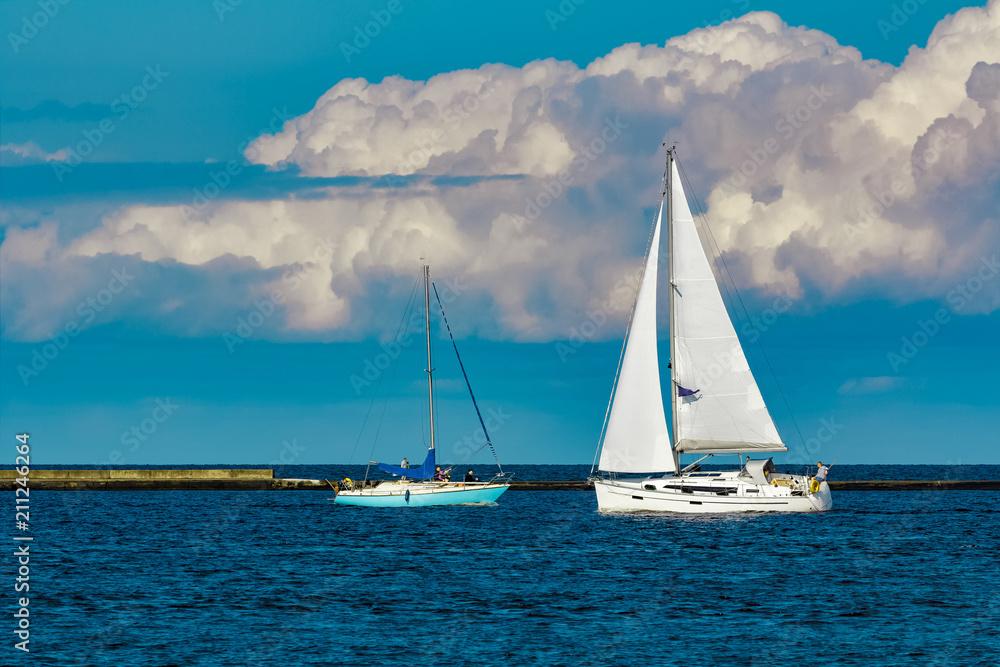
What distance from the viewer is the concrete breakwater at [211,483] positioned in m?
124

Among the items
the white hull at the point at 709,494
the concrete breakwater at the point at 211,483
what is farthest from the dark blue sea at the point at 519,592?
the concrete breakwater at the point at 211,483

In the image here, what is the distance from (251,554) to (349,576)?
430 inches

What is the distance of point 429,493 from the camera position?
84375 millimetres

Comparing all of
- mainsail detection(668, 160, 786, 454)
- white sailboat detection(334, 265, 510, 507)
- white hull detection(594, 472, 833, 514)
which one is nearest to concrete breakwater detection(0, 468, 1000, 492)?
white sailboat detection(334, 265, 510, 507)

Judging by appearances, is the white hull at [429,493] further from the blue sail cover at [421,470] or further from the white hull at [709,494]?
the white hull at [709,494]

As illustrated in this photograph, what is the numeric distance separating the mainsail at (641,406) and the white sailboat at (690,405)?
0.19 feet

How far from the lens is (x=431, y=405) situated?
86.1m

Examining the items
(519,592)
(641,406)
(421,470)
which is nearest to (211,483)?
(421,470)

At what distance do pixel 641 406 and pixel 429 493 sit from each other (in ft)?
Result: 75.2

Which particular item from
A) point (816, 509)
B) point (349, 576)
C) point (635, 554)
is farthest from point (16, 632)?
point (816, 509)

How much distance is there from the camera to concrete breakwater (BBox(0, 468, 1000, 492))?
408 feet

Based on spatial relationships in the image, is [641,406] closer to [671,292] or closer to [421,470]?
[671,292]

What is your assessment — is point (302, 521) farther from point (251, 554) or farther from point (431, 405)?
point (251, 554)

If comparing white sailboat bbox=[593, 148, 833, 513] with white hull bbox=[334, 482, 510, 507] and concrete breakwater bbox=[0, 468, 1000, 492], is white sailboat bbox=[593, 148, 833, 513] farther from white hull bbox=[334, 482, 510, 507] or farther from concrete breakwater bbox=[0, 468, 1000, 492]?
concrete breakwater bbox=[0, 468, 1000, 492]
